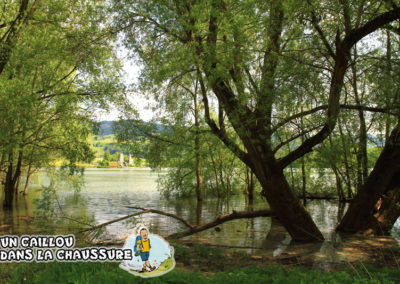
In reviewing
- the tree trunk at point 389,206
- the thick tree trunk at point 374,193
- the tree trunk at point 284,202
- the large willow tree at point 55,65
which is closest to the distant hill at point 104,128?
the large willow tree at point 55,65

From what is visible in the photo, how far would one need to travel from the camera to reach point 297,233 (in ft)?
32.2

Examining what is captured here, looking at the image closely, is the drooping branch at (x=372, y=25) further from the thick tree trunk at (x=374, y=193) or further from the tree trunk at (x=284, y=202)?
the tree trunk at (x=284, y=202)

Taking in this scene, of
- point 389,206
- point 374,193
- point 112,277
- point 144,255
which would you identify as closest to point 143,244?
point 144,255

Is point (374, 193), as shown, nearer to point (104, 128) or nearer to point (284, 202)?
point (284, 202)

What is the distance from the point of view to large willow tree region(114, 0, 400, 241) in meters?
8.03

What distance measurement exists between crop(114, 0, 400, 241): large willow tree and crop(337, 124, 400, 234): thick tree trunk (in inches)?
59.7

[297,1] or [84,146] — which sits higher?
[297,1]

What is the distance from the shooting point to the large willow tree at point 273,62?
803cm

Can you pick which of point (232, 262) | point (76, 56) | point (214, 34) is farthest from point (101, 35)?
point (232, 262)

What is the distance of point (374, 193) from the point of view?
9.84m

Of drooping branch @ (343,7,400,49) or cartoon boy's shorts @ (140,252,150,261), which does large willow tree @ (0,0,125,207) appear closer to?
drooping branch @ (343,7,400,49)

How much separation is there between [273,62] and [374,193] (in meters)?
5.02

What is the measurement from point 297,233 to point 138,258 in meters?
6.15

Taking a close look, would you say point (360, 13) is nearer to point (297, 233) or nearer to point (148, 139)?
point (297, 233)
